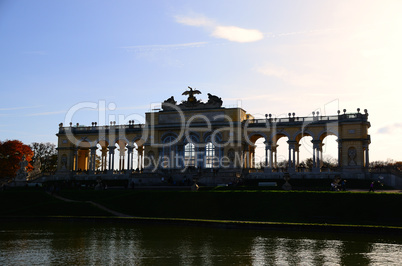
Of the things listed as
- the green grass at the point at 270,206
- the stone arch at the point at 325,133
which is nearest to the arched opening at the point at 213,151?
the stone arch at the point at 325,133

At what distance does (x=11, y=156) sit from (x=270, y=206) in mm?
55439

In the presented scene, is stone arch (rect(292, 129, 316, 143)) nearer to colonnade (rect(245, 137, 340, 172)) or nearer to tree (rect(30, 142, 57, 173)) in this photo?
colonnade (rect(245, 137, 340, 172))

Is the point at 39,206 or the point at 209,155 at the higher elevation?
the point at 209,155

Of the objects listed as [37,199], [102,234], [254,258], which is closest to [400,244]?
[254,258]

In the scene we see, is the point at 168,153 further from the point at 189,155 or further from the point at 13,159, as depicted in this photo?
the point at 13,159

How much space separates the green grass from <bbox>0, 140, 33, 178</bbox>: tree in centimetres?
3847

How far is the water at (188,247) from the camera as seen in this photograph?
1850cm

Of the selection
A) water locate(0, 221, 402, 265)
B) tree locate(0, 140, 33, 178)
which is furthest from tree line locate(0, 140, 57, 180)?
water locate(0, 221, 402, 265)

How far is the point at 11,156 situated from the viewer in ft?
252

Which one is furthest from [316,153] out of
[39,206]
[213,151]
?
[39,206]

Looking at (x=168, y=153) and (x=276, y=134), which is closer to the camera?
(x=276, y=134)

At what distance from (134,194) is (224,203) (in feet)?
30.5

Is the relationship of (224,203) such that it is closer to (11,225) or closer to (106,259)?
(11,225)

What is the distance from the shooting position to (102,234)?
2609 cm
